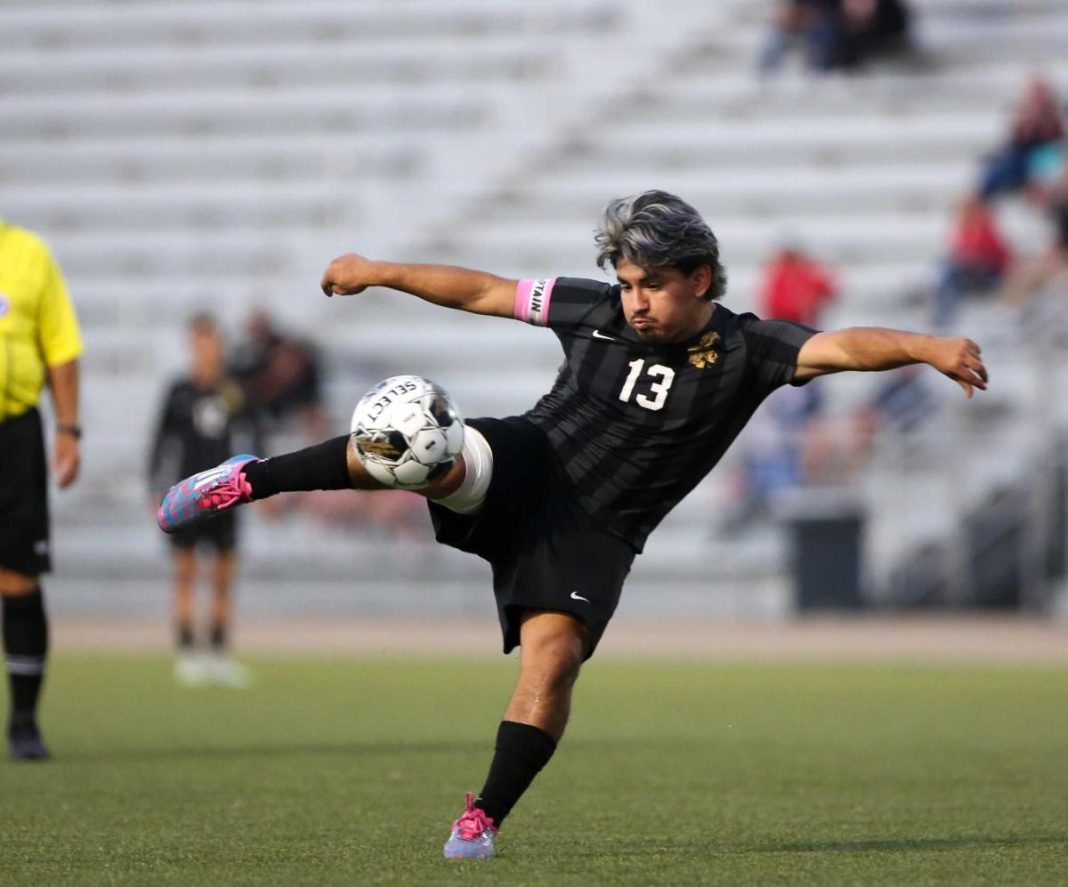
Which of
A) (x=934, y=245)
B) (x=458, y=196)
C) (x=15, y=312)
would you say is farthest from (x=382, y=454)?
(x=458, y=196)

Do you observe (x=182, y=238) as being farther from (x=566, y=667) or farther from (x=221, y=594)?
(x=566, y=667)

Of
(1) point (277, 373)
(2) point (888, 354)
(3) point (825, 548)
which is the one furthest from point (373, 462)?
(1) point (277, 373)

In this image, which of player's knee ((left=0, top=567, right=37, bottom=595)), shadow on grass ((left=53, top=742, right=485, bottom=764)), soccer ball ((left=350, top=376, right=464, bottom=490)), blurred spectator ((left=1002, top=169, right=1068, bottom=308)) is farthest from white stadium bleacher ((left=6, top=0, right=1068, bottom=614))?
soccer ball ((left=350, top=376, right=464, bottom=490))

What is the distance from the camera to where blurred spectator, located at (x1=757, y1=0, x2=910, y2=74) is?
22.1 m

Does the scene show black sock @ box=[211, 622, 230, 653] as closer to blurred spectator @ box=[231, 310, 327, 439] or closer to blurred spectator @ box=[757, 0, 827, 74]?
blurred spectator @ box=[231, 310, 327, 439]

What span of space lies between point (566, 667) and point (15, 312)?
3.46m

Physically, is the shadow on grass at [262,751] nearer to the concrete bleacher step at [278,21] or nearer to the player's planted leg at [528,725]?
the player's planted leg at [528,725]

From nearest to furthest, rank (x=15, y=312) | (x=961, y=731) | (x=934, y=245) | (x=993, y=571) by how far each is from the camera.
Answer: (x=15, y=312) → (x=961, y=731) → (x=993, y=571) → (x=934, y=245)

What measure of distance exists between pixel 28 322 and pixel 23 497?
0.70 meters

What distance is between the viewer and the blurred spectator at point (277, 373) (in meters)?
20.3

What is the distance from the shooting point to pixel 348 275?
18.8 ft

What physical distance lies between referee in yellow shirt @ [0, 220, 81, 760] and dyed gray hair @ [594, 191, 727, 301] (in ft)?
10.6

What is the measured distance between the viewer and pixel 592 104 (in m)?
24.2

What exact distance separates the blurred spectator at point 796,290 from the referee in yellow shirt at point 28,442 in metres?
11.5
